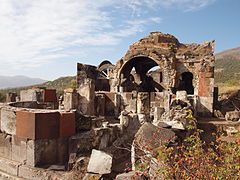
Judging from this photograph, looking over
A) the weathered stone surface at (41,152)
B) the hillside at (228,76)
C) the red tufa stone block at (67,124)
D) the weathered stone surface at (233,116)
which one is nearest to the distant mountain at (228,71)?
the hillside at (228,76)

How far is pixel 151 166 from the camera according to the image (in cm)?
292

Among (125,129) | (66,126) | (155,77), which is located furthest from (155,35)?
(66,126)

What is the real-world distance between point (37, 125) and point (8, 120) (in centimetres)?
92

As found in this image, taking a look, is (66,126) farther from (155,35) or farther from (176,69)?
(155,35)

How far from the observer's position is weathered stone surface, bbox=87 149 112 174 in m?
Answer: 3.04

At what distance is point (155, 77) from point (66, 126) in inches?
535

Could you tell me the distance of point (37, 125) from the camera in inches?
131

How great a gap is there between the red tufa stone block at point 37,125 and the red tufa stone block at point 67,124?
0.25 ft

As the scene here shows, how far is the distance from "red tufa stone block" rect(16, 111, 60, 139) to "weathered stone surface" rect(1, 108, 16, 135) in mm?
184

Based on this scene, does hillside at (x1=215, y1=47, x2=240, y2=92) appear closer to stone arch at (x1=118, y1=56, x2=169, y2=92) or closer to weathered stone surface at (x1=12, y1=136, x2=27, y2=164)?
stone arch at (x1=118, y1=56, x2=169, y2=92)

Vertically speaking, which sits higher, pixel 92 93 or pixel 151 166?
pixel 92 93

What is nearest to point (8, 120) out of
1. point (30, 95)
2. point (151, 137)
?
point (151, 137)

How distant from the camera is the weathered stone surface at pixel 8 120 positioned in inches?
145

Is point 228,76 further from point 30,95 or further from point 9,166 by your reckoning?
point 9,166
